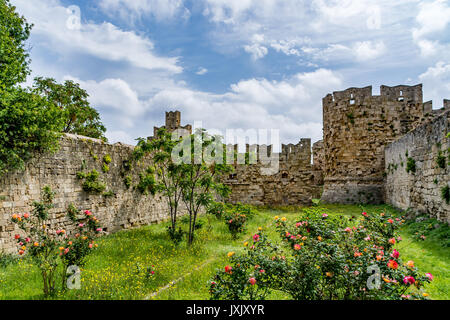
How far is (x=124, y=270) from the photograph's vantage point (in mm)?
6762

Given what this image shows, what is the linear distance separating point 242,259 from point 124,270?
12.4 ft

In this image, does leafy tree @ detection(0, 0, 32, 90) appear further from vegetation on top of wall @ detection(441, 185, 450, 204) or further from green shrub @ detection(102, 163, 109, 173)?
A: vegetation on top of wall @ detection(441, 185, 450, 204)

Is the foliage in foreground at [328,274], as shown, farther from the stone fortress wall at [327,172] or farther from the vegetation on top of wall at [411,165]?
the vegetation on top of wall at [411,165]

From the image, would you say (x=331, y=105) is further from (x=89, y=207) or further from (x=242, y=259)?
(x=242, y=259)

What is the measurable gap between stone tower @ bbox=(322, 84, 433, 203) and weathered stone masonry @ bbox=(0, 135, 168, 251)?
1263 cm

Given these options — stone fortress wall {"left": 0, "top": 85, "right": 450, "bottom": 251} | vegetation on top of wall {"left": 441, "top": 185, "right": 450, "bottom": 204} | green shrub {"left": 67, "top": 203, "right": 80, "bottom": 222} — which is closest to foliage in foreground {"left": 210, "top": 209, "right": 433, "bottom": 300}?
vegetation on top of wall {"left": 441, "top": 185, "right": 450, "bottom": 204}

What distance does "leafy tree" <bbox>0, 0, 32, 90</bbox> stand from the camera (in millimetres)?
9305

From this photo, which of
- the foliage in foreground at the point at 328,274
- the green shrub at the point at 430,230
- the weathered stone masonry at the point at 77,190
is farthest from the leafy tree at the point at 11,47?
the green shrub at the point at 430,230

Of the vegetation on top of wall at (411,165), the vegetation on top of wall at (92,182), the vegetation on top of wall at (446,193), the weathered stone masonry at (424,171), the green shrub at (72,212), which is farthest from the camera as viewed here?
the vegetation on top of wall at (411,165)

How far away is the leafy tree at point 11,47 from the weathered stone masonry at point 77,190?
104 inches

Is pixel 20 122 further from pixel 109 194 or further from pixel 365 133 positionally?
pixel 365 133

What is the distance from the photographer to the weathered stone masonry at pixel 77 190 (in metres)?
7.83

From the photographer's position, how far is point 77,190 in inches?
392
